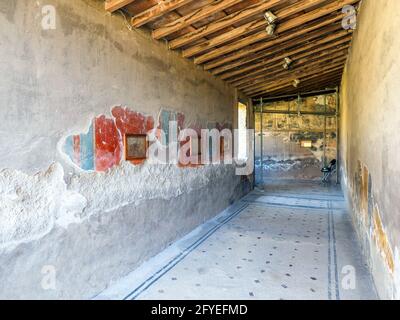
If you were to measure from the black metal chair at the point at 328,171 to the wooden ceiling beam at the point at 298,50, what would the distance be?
16.3 ft

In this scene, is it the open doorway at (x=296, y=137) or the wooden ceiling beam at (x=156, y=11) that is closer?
the wooden ceiling beam at (x=156, y=11)

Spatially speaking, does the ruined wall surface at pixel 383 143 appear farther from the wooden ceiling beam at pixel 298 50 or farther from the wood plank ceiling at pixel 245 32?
the wooden ceiling beam at pixel 298 50

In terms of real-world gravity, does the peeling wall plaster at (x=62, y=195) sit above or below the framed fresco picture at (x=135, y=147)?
below

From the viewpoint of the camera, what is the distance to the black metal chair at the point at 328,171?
8461 millimetres

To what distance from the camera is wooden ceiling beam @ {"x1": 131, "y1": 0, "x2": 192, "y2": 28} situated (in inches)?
95.2

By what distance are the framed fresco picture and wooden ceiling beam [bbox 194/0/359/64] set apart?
1.59 meters

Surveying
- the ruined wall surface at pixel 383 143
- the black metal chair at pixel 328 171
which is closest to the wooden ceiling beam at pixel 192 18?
the ruined wall surface at pixel 383 143

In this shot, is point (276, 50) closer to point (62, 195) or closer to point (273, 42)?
point (273, 42)

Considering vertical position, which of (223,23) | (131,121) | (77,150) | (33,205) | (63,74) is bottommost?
(33,205)

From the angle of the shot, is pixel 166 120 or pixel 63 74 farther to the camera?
pixel 166 120

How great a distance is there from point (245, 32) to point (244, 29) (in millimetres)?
34

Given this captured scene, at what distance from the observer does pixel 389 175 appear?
5.97 feet

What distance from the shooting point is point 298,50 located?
399 cm

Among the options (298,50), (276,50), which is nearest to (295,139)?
(298,50)
